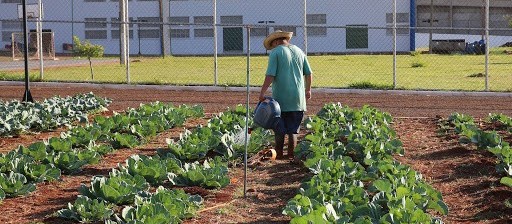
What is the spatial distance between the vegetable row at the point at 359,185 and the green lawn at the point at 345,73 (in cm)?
1167

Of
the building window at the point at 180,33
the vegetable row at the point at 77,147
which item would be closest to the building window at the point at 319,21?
the building window at the point at 180,33

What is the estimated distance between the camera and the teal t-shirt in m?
11.5

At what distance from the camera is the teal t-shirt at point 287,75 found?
11.5 meters

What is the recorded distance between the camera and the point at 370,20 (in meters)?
44.4

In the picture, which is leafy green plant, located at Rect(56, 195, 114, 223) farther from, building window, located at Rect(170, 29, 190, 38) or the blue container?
building window, located at Rect(170, 29, 190, 38)

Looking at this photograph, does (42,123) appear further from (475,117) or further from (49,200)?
(475,117)

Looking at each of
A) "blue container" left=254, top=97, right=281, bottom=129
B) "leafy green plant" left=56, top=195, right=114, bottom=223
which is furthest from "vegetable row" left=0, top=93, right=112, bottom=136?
"leafy green plant" left=56, top=195, right=114, bottom=223

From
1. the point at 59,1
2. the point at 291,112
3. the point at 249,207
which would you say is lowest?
the point at 249,207

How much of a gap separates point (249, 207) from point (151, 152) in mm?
3830

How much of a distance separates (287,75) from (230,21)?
36.3m

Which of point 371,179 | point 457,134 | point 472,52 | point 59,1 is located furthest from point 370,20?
point 371,179

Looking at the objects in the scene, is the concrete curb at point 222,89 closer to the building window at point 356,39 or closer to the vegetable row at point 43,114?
the vegetable row at point 43,114

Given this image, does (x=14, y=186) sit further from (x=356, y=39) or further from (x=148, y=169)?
(x=356, y=39)

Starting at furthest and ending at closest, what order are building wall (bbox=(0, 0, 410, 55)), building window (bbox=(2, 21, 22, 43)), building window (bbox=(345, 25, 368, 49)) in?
building window (bbox=(2, 21, 22, 43)) < building wall (bbox=(0, 0, 410, 55)) < building window (bbox=(345, 25, 368, 49))
